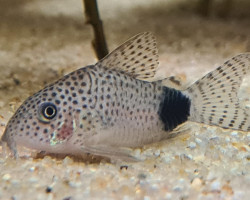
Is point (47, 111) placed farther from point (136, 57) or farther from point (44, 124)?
point (136, 57)

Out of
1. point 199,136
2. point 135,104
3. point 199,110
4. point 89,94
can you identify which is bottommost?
point 199,136

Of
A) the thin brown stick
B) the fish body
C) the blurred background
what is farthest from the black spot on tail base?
the thin brown stick

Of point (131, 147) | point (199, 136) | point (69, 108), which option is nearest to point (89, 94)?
point (69, 108)

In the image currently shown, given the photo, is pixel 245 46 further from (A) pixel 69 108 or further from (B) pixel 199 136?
(A) pixel 69 108

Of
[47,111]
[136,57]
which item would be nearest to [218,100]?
[136,57]

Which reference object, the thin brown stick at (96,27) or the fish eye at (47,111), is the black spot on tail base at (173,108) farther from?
the thin brown stick at (96,27)

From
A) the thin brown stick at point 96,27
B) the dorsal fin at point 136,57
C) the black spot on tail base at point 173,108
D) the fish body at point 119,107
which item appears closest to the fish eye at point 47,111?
the fish body at point 119,107
